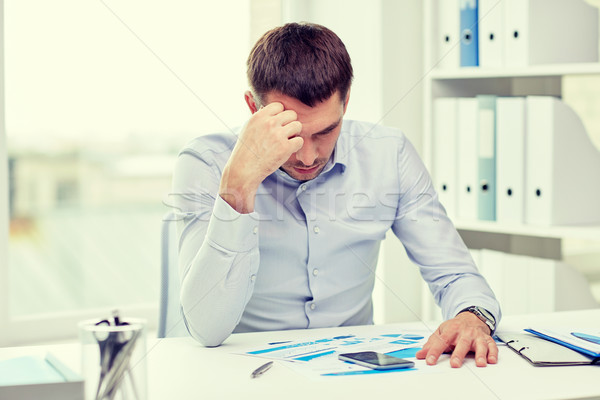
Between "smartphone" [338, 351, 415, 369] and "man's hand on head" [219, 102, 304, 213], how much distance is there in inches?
14.0

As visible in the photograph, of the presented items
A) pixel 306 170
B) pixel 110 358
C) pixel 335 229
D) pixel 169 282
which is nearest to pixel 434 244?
pixel 335 229

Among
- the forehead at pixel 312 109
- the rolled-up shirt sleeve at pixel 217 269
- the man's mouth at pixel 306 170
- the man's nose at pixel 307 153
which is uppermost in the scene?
the forehead at pixel 312 109

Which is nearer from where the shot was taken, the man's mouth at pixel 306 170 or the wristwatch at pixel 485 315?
the wristwatch at pixel 485 315

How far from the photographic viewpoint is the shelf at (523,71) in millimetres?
1927

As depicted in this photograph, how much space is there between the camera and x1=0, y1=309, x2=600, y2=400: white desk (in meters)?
0.98

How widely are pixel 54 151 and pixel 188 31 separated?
63 centimetres

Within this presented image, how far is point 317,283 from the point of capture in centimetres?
155

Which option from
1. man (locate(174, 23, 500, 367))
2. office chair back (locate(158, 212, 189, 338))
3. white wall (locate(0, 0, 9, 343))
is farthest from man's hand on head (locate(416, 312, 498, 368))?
white wall (locate(0, 0, 9, 343))

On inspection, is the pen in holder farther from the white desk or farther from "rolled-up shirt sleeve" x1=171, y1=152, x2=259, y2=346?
"rolled-up shirt sleeve" x1=171, y1=152, x2=259, y2=346

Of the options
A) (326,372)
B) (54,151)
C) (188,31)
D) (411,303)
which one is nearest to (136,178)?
(54,151)

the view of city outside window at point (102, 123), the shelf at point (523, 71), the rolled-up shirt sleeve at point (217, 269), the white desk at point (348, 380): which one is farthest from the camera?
the view of city outside window at point (102, 123)

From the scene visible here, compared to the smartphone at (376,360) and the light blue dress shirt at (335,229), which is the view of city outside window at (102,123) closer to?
the light blue dress shirt at (335,229)

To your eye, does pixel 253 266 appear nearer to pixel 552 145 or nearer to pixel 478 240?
pixel 552 145

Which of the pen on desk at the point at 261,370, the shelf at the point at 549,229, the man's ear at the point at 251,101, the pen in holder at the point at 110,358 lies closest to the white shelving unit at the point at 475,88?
the shelf at the point at 549,229
